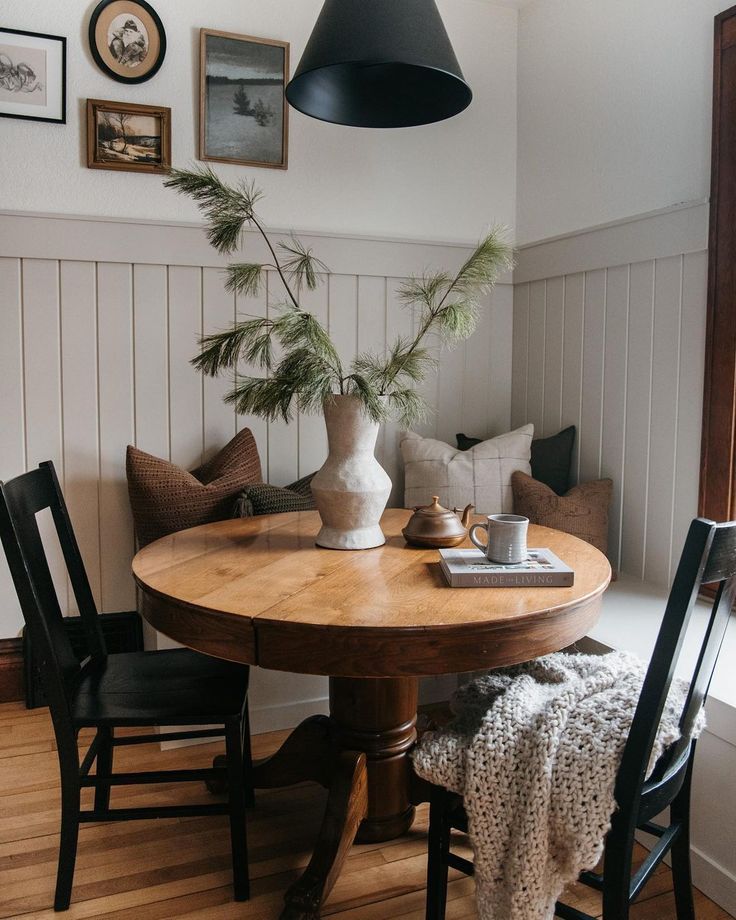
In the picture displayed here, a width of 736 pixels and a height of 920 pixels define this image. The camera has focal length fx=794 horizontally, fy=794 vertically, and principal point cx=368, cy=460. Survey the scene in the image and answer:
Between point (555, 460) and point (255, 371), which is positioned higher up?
point (255, 371)

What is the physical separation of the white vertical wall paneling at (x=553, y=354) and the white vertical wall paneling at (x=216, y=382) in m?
1.21

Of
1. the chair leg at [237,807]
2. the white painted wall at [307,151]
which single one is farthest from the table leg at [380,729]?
the white painted wall at [307,151]

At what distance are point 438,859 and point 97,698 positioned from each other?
2.61 feet

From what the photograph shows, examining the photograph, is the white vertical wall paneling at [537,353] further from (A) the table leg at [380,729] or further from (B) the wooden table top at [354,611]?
(A) the table leg at [380,729]

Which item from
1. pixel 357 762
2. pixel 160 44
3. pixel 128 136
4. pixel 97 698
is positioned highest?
pixel 160 44

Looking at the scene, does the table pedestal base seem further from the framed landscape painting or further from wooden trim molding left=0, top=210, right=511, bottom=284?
the framed landscape painting

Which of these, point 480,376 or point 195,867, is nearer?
point 195,867

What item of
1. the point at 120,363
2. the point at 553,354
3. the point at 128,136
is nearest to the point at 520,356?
the point at 553,354

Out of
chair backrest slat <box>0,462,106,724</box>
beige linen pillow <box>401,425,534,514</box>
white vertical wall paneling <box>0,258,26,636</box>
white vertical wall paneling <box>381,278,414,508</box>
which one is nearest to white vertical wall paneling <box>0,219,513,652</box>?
white vertical wall paneling <box>0,258,26,636</box>

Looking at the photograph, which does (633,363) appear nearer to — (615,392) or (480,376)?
(615,392)

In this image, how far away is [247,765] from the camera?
80.2 inches

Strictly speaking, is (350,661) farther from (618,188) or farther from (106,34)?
(106,34)

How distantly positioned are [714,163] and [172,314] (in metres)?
1.80

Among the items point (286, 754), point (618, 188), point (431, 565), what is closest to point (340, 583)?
point (431, 565)
